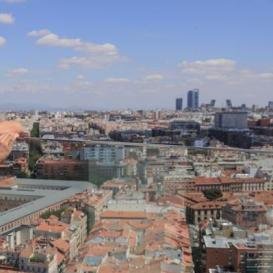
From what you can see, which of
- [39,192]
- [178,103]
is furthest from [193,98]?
[39,192]

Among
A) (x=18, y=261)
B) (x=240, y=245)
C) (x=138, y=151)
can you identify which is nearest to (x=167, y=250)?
(x=240, y=245)

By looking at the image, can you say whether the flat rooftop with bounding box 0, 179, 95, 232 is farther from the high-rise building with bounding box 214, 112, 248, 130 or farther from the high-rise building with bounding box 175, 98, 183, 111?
the high-rise building with bounding box 175, 98, 183, 111

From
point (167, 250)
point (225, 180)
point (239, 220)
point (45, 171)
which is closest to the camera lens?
point (167, 250)

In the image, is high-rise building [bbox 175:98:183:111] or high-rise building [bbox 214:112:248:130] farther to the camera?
high-rise building [bbox 175:98:183:111]

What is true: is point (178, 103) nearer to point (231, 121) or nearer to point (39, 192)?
point (231, 121)

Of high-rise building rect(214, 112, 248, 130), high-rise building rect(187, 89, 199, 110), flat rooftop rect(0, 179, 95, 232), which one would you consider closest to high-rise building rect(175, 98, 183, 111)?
high-rise building rect(187, 89, 199, 110)

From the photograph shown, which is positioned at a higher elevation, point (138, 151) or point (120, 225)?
point (138, 151)

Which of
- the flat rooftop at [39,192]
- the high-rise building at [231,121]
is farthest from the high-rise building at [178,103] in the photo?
the flat rooftop at [39,192]

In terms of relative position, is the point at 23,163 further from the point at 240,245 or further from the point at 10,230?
the point at 240,245
